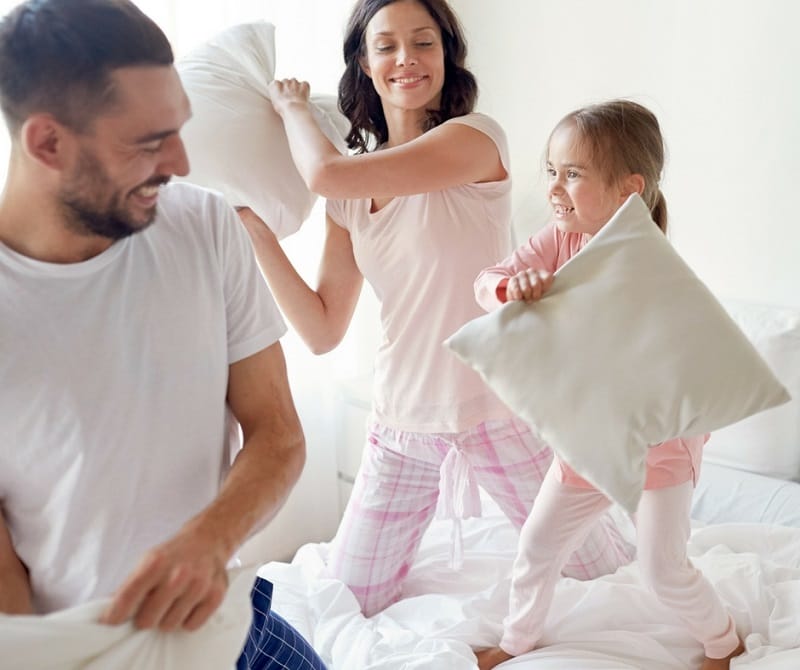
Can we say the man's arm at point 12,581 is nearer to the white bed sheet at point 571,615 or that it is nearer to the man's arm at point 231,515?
the man's arm at point 231,515

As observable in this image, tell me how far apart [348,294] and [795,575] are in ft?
3.49

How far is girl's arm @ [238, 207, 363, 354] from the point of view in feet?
6.09

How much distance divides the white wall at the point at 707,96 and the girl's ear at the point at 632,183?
1054mm

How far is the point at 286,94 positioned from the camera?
5.64 feet

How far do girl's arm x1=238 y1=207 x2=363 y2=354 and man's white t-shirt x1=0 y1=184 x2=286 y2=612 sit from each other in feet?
2.31

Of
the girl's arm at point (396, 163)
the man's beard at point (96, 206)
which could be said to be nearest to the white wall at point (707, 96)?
the girl's arm at point (396, 163)

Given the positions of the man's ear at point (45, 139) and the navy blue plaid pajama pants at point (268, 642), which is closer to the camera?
the man's ear at point (45, 139)

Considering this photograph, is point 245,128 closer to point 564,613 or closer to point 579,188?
point 579,188

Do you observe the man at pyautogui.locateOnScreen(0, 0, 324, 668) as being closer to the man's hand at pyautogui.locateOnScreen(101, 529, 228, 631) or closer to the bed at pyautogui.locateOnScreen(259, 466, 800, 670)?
the man's hand at pyautogui.locateOnScreen(101, 529, 228, 631)

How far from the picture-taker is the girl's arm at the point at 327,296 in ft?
6.09

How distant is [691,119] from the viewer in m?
2.47

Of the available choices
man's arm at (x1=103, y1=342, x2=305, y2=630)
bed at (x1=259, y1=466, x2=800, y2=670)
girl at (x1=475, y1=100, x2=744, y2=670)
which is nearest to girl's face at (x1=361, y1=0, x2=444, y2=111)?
girl at (x1=475, y1=100, x2=744, y2=670)

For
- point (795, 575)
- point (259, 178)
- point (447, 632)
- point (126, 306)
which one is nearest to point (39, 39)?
point (126, 306)

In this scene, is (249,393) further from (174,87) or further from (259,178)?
(259,178)
